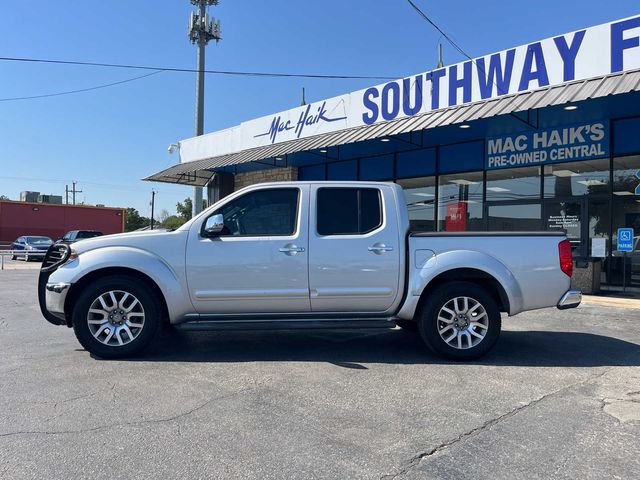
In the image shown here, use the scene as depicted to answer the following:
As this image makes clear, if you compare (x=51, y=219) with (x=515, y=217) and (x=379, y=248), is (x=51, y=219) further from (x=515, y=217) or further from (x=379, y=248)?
(x=379, y=248)

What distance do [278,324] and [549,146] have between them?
10027 mm

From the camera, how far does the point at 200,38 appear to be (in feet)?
81.2

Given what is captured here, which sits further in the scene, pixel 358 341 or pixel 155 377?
pixel 358 341

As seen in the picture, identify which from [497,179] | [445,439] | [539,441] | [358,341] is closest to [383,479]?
→ [445,439]

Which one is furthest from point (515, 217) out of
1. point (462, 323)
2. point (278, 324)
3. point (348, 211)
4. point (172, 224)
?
point (278, 324)

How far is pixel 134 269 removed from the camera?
5.39 m

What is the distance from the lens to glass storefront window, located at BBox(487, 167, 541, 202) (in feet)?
42.8

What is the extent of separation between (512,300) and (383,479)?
3178 millimetres

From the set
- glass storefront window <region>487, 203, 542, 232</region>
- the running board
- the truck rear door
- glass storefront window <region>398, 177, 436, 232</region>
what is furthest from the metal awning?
the running board

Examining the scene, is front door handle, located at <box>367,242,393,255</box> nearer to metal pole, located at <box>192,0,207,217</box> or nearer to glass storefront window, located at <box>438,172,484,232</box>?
glass storefront window, located at <box>438,172,484,232</box>

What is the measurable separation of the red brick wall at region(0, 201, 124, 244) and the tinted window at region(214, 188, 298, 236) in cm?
4590

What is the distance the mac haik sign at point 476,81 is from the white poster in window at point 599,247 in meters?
3.82

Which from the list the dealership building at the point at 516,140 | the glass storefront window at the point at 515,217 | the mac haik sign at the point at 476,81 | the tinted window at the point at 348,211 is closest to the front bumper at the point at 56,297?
the tinted window at the point at 348,211

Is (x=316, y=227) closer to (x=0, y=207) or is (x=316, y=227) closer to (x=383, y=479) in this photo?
(x=383, y=479)
